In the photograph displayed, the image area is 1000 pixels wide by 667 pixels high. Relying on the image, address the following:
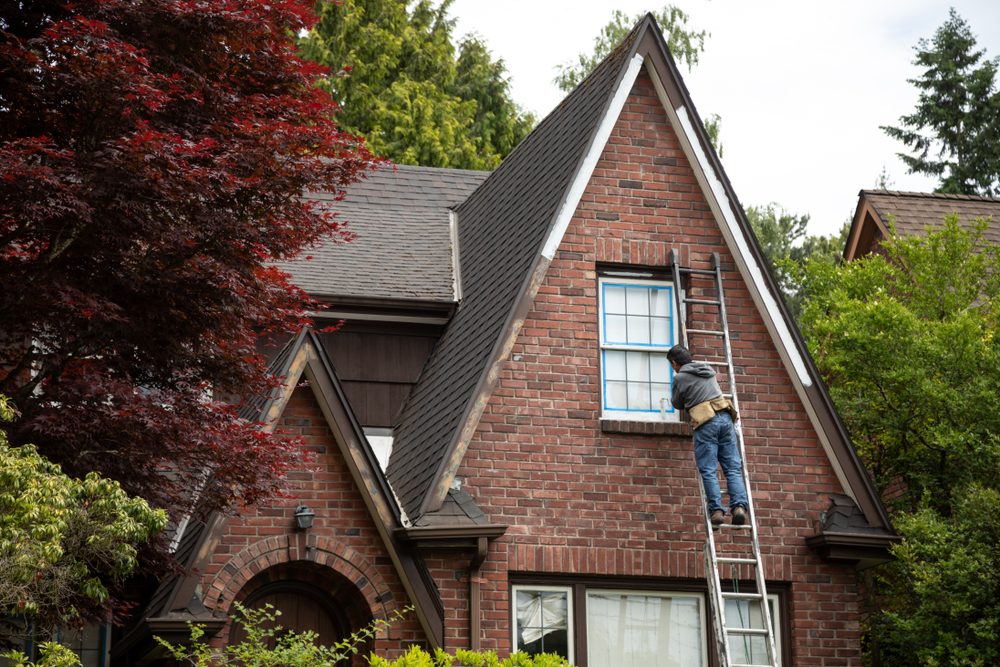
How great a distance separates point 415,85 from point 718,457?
2074cm

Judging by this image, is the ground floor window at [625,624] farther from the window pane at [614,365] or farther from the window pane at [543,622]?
the window pane at [614,365]

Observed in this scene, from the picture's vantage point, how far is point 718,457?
35.2ft

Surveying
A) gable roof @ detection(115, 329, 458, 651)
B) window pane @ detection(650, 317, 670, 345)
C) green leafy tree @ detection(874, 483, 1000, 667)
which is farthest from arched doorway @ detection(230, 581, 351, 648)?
green leafy tree @ detection(874, 483, 1000, 667)

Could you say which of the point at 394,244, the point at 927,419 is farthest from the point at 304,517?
the point at 927,419

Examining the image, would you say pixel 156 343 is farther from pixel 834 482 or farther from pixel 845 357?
pixel 845 357

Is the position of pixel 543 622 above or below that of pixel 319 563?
below

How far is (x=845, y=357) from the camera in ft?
42.8

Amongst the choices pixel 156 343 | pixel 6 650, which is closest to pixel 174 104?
pixel 156 343

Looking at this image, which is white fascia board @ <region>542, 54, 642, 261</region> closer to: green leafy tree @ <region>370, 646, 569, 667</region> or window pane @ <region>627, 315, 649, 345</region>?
window pane @ <region>627, 315, 649, 345</region>

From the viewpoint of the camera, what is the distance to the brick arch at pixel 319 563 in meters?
10.5

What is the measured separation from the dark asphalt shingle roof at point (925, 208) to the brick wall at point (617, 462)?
979 cm

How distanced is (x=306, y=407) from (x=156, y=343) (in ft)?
7.74

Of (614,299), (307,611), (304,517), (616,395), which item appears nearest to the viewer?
(304,517)

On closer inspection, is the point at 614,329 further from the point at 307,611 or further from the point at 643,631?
the point at 307,611
